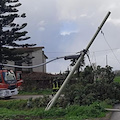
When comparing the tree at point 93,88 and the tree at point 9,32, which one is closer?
the tree at point 93,88

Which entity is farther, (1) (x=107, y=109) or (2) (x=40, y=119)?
(1) (x=107, y=109)

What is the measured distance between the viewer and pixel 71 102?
14.0 metres

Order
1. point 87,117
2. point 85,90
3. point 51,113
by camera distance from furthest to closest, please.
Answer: point 85,90 → point 51,113 → point 87,117

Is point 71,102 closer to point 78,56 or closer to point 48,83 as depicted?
point 78,56

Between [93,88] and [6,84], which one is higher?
[6,84]

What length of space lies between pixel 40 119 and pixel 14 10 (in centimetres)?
2647

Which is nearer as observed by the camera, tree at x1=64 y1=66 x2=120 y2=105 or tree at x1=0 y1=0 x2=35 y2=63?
tree at x1=64 y1=66 x2=120 y2=105

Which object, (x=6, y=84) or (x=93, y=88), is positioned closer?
(x=93, y=88)

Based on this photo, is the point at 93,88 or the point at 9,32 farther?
the point at 9,32

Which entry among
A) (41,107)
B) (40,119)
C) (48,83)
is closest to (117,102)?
(41,107)

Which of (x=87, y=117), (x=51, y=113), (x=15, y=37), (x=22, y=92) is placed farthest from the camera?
(x=15, y=37)

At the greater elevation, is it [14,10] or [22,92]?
[14,10]

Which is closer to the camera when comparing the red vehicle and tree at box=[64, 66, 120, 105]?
tree at box=[64, 66, 120, 105]

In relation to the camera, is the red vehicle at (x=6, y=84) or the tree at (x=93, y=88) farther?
the red vehicle at (x=6, y=84)
